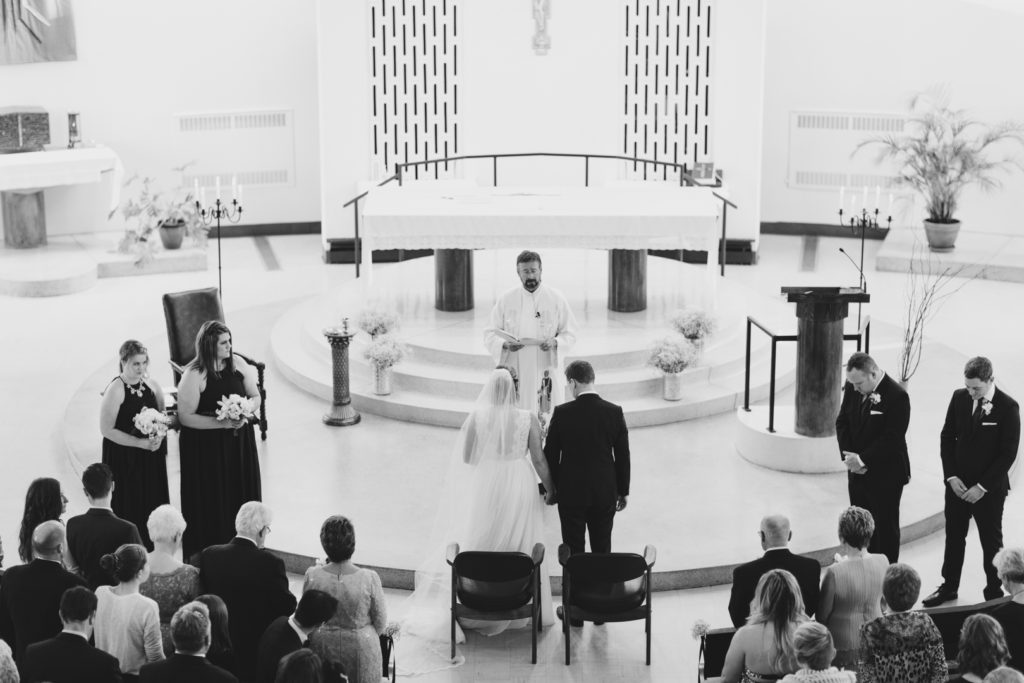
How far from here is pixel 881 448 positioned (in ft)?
25.0

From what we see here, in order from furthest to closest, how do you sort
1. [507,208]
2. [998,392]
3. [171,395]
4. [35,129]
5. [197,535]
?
[35,129], [507,208], [171,395], [197,535], [998,392]

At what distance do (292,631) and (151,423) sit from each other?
Answer: 2477 millimetres

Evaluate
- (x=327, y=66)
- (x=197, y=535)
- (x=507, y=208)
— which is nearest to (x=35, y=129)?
(x=327, y=66)

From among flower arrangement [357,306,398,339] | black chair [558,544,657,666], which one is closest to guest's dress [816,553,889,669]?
black chair [558,544,657,666]

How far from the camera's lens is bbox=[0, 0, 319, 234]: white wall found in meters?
16.9

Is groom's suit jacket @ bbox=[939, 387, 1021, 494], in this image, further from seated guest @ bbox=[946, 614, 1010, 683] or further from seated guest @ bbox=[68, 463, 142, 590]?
seated guest @ bbox=[68, 463, 142, 590]

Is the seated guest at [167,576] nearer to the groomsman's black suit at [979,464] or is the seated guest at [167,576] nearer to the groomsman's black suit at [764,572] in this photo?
the groomsman's black suit at [764,572]

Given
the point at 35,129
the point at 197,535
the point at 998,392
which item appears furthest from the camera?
the point at 35,129

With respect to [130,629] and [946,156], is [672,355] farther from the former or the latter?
[946,156]

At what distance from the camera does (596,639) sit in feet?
24.6

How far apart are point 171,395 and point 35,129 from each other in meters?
6.99

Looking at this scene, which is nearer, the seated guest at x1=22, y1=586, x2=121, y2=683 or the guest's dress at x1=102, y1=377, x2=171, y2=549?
the seated guest at x1=22, y1=586, x2=121, y2=683

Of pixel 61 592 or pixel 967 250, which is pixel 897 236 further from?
pixel 61 592

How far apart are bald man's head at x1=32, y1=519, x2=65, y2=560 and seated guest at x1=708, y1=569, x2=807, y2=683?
2.83 m
